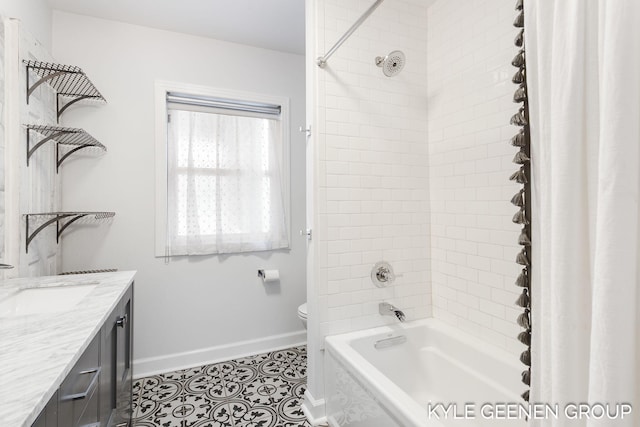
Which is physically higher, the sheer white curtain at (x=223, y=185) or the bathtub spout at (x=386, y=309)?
the sheer white curtain at (x=223, y=185)

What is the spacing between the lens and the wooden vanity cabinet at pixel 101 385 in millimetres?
735

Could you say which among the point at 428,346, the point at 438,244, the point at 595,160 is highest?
the point at 595,160

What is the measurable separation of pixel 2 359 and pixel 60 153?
77.6 inches

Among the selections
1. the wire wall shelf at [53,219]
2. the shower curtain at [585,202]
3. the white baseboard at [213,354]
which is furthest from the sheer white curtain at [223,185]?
the shower curtain at [585,202]

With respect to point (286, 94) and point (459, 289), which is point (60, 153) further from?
point (459, 289)

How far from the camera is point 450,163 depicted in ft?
6.44

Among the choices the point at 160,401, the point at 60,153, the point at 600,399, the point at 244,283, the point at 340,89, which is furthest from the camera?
the point at 244,283

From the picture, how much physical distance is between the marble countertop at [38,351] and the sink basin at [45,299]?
0.06m

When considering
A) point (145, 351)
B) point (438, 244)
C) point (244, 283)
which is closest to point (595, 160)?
point (438, 244)

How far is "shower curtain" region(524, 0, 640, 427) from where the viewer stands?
542 millimetres

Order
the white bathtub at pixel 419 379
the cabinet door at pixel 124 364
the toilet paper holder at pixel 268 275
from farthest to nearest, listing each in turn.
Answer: the toilet paper holder at pixel 268 275, the cabinet door at pixel 124 364, the white bathtub at pixel 419 379

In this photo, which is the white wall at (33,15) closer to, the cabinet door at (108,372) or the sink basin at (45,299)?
the sink basin at (45,299)

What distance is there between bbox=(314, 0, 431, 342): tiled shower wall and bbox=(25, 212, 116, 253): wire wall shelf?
5.09ft

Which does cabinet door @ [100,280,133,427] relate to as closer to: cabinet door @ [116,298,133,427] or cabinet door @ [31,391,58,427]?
cabinet door @ [116,298,133,427]
